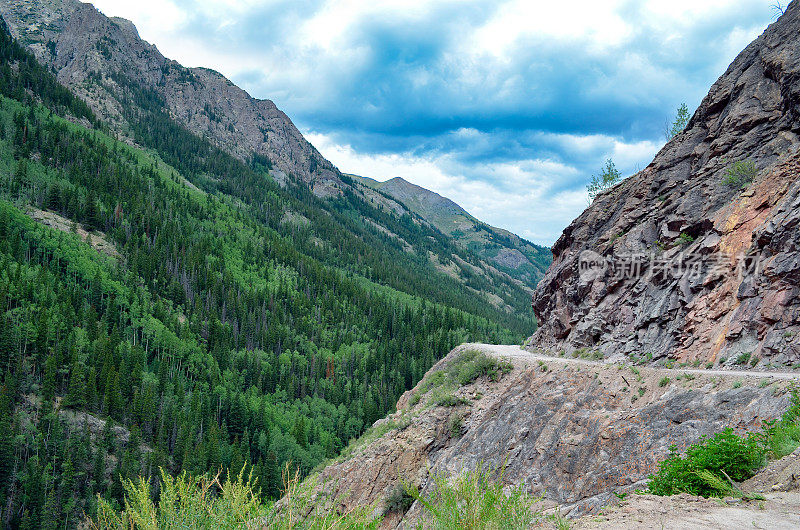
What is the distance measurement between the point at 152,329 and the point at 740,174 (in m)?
99.6

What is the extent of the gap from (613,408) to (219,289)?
11585 centimetres

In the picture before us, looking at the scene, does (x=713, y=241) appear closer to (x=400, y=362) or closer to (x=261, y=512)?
(x=261, y=512)

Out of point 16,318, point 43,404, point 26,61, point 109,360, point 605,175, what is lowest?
point 43,404

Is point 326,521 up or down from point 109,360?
up

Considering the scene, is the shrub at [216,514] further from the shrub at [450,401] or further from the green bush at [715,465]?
the shrub at [450,401]

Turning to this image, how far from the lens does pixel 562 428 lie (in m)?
17.4

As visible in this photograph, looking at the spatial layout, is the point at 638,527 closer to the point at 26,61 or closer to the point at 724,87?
the point at 724,87

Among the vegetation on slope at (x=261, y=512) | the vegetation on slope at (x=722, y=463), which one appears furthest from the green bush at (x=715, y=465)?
Result: the vegetation on slope at (x=261, y=512)

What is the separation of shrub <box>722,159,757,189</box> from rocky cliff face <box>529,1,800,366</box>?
6cm

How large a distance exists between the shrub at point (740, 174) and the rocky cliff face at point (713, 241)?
0.06 metres

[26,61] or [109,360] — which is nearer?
→ [109,360]

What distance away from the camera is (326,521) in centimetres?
554

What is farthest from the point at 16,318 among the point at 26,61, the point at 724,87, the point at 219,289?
the point at 26,61

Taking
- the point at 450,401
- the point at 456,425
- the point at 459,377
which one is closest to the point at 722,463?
the point at 456,425
